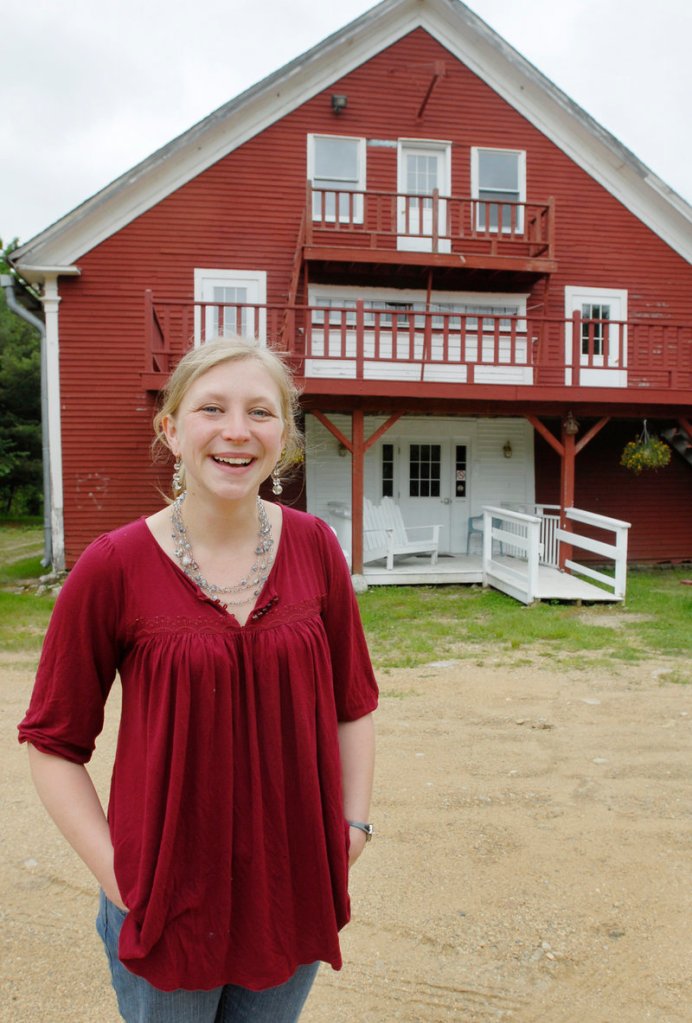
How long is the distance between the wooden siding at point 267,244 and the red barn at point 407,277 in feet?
0.12

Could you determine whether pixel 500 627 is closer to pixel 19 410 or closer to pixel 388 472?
pixel 388 472

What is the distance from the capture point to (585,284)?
46.9 feet

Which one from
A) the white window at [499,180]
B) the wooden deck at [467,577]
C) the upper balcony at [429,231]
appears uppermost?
the white window at [499,180]

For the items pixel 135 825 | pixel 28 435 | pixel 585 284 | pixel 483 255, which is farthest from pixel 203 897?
pixel 28 435

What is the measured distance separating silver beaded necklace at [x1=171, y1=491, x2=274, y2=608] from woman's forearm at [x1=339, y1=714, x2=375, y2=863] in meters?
0.46

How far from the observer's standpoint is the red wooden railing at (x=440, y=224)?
12781 mm

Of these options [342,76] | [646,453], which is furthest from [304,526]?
[342,76]

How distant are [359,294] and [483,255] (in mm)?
2196

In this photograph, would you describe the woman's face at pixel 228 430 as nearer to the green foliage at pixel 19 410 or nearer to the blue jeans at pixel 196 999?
the blue jeans at pixel 196 999

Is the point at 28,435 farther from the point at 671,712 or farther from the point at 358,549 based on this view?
the point at 671,712

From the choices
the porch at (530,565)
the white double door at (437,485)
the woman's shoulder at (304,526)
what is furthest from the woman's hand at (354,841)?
the white double door at (437,485)

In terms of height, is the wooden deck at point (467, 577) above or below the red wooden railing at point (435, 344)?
below

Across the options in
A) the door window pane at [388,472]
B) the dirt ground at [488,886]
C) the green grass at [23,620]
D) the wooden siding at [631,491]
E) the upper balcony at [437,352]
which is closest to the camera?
the dirt ground at [488,886]

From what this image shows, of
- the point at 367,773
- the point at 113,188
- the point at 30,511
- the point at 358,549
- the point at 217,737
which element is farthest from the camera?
the point at 30,511
